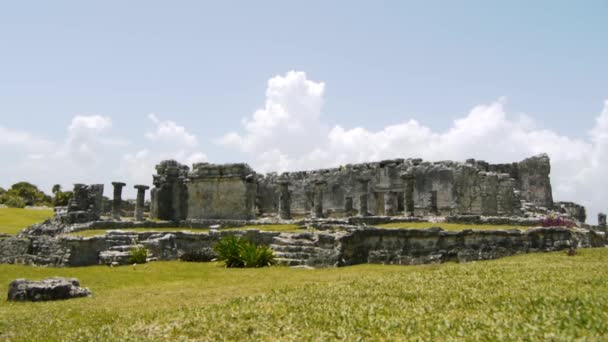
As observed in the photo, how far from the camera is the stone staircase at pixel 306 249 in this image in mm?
16188

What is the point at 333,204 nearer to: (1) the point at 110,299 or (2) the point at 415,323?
(1) the point at 110,299

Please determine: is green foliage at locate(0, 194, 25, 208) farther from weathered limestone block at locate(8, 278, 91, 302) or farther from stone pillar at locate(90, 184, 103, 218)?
weathered limestone block at locate(8, 278, 91, 302)

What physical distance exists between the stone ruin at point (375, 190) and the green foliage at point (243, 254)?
13.7 meters

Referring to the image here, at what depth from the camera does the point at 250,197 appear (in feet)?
109

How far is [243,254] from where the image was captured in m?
17.2

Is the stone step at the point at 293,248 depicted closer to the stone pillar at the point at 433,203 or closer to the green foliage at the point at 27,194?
the stone pillar at the point at 433,203

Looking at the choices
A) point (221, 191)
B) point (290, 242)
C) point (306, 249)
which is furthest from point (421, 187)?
point (306, 249)

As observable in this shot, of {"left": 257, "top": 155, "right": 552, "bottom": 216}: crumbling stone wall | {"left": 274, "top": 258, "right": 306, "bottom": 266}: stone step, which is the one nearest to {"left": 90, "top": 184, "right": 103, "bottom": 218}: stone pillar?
{"left": 257, "top": 155, "right": 552, "bottom": 216}: crumbling stone wall

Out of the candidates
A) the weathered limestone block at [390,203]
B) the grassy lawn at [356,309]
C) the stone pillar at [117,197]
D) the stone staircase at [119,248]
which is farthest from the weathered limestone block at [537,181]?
the stone pillar at [117,197]

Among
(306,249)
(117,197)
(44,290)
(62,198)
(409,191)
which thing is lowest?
(44,290)

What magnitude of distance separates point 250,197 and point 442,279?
940 inches

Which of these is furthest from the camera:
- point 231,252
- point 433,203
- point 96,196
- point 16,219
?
point 16,219

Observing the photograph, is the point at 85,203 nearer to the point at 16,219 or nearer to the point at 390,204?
the point at 16,219

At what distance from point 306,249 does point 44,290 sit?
845 centimetres
